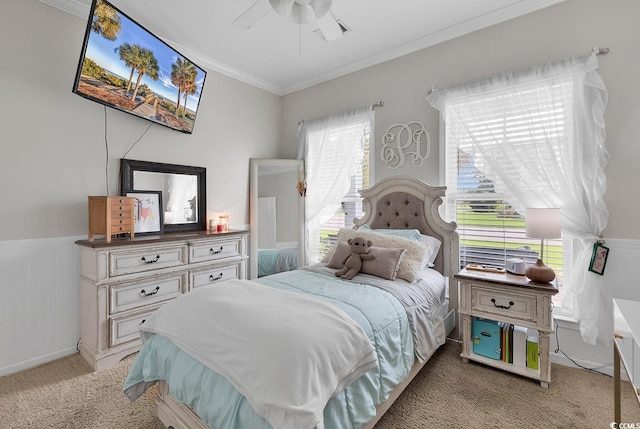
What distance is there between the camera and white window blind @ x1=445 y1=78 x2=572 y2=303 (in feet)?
7.89

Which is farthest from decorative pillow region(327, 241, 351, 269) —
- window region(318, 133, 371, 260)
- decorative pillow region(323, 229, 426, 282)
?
window region(318, 133, 371, 260)

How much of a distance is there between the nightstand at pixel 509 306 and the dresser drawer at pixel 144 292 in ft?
8.35

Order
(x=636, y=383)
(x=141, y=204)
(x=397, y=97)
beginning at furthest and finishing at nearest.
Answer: (x=397, y=97) < (x=141, y=204) < (x=636, y=383)

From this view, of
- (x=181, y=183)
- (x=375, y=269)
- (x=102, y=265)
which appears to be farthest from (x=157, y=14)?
(x=375, y=269)

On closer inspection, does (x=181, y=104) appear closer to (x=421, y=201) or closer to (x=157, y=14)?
(x=157, y=14)

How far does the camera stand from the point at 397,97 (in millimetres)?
3291

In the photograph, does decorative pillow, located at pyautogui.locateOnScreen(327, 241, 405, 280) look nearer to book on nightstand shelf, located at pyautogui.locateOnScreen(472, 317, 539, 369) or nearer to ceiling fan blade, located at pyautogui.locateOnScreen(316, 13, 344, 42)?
book on nightstand shelf, located at pyautogui.locateOnScreen(472, 317, 539, 369)

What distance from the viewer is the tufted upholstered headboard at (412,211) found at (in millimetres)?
2805

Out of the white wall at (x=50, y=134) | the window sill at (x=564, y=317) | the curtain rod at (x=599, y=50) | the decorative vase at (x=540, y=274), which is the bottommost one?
the window sill at (x=564, y=317)

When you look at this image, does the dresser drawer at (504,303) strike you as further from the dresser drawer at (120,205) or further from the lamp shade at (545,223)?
the dresser drawer at (120,205)

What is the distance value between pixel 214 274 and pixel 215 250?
257mm

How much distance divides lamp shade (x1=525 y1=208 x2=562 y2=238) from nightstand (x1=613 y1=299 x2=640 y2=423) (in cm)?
73

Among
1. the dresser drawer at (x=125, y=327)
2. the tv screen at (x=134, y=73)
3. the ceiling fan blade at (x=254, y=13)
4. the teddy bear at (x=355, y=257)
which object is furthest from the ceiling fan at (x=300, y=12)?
the dresser drawer at (x=125, y=327)

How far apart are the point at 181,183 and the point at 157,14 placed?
1.60 meters
